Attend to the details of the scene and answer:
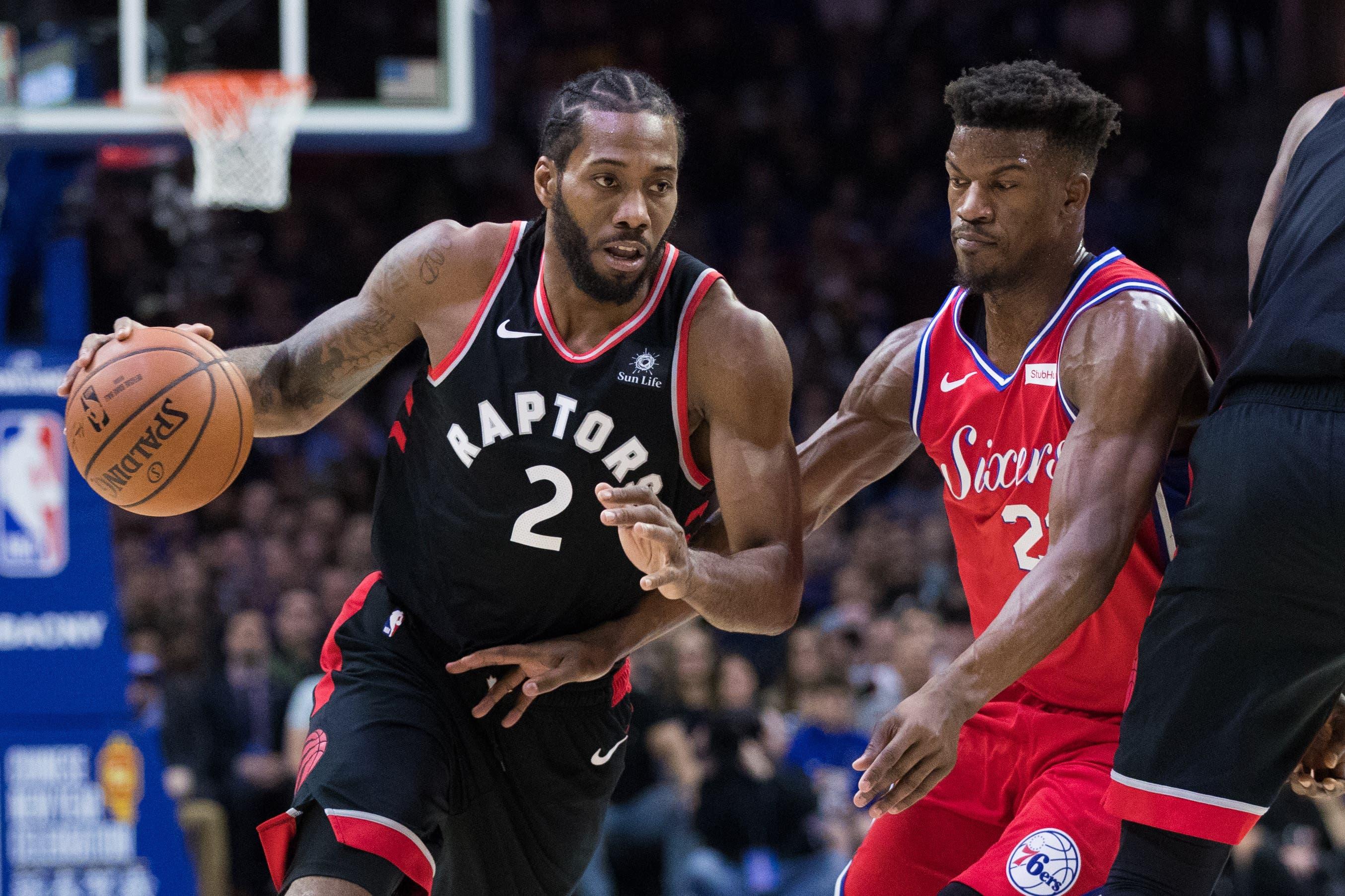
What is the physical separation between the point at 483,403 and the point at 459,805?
37.8 inches

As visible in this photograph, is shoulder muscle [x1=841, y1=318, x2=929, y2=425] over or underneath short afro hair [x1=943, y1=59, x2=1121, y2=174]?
underneath

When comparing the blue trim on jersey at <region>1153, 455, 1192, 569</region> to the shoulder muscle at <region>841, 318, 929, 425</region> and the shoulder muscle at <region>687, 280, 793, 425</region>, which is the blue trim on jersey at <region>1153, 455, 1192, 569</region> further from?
the shoulder muscle at <region>687, 280, 793, 425</region>

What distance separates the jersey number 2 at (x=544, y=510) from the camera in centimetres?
372

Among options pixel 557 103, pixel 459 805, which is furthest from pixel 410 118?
pixel 459 805

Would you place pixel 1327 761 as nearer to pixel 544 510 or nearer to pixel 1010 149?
pixel 1010 149

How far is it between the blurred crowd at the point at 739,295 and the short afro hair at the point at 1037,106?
361 centimetres

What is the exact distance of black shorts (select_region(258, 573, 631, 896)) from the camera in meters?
3.46

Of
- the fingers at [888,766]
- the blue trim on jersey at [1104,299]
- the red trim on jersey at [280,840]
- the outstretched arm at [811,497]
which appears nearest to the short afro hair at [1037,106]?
the blue trim on jersey at [1104,299]

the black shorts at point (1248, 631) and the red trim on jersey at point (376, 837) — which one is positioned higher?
the black shorts at point (1248, 631)

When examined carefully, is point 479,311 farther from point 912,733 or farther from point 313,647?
point 313,647

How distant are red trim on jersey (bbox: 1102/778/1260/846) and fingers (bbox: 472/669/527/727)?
1.46 metres

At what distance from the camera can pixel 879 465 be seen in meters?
4.07

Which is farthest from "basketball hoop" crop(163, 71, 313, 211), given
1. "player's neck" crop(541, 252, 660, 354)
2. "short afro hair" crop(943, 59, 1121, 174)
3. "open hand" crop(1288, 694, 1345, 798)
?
"open hand" crop(1288, 694, 1345, 798)

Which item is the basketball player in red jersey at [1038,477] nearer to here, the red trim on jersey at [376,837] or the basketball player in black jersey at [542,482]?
the basketball player in black jersey at [542,482]
